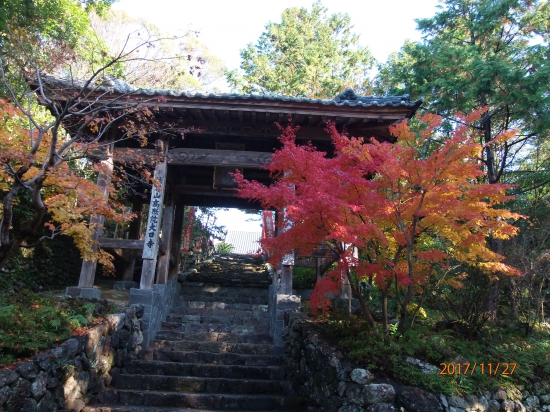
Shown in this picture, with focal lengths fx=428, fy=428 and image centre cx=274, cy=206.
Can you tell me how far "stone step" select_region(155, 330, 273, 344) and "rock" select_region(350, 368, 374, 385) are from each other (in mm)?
3914

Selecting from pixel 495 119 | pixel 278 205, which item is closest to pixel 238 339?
pixel 278 205

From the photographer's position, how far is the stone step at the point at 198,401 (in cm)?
636

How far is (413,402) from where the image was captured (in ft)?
15.5

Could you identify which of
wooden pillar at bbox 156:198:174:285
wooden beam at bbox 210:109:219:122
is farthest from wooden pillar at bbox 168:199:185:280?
wooden beam at bbox 210:109:219:122

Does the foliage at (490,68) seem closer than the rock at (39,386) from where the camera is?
No

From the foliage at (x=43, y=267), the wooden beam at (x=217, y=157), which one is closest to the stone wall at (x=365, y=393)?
the wooden beam at (x=217, y=157)

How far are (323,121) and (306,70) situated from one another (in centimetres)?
1270

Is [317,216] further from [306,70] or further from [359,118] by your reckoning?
[306,70]

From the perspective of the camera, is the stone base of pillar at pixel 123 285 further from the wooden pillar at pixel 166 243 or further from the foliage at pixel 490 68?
the foliage at pixel 490 68

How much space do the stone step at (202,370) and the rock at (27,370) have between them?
274cm

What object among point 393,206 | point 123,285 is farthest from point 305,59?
point 393,206

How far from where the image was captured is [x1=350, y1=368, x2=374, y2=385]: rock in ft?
16.1

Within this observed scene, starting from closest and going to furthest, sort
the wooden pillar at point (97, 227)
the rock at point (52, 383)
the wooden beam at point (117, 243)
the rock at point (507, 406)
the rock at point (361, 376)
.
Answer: the rock at point (361, 376), the rock at point (52, 383), the rock at point (507, 406), the wooden pillar at point (97, 227), the wooden beam at point (117, 243)

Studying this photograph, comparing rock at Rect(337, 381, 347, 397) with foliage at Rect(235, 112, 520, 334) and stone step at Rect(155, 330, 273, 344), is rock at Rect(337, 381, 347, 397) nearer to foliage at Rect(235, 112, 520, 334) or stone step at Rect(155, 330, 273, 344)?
foliage at Rect(235, 112, 520, 334)
